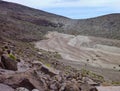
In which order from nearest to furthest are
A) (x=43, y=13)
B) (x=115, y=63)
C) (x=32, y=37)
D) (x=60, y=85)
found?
(x=60, y=85), (x=115, y=63), (x=32, y=37), (x=43, y=13)

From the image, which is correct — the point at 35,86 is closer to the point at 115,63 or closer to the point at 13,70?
the point at 13,70

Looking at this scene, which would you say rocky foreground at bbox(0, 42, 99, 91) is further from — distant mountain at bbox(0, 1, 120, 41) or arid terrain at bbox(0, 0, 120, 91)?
distant mountain at bbox(0, 1, 120, 41)

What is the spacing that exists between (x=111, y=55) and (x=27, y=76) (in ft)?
120

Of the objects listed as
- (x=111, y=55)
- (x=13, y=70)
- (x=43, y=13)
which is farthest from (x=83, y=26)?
(x=13, y=70)

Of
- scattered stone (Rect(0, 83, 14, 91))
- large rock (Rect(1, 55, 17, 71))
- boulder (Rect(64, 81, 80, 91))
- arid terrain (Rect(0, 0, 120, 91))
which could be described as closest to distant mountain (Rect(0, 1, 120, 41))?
arid terrain (Rect(0, 0, 120, 91))

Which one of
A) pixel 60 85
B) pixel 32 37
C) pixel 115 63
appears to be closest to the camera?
pixel 60 85

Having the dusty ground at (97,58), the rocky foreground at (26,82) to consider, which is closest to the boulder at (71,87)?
the rocky foreground at (26,82)

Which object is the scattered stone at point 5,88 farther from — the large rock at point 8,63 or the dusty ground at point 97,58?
the dusty ground at point 97,58

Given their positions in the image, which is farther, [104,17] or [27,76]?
[104,17]

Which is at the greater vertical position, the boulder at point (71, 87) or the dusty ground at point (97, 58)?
the boulder at point (71, 87)

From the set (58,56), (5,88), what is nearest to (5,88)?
(5,88)

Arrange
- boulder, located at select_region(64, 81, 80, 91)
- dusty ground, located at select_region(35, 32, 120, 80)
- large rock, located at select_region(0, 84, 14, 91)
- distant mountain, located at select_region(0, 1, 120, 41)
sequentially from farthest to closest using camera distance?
1. distant mountain, located at select_region(0, 1, 120, 41)
2. dusty ground, located at select_region(35, 32, 120, 80)
3. boulder, located at select_region(64, 81, 80, 91)
4. large rock, located at select_region(0, 84, 14, 91)

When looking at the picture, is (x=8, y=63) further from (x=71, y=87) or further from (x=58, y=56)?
(x=58, y=56)

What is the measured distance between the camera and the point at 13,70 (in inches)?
624
